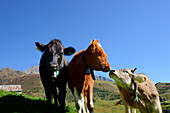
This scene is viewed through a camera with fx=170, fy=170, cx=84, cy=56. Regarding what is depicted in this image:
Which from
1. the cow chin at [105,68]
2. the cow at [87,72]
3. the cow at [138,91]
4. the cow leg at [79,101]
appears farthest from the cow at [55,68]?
the cow at [138,91]

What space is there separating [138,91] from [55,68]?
3240mm

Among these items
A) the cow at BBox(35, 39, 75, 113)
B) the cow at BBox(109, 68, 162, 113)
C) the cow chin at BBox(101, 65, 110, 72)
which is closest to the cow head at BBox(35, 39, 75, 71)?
the cow at BBox(35, 39, 75, 113)

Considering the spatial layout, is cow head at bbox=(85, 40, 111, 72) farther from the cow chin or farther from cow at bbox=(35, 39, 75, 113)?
cow at bbox=(35, 39, 75, 113)

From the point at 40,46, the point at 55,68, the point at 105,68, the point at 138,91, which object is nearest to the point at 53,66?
the point at 55,68

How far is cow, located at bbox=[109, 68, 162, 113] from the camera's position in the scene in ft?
20.2

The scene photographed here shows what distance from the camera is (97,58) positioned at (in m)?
5.88

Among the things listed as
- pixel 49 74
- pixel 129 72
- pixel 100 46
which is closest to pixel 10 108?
pixel 49 74

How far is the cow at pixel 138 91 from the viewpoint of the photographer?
6.15 meters

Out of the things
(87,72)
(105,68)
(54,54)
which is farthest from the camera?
(54,54)

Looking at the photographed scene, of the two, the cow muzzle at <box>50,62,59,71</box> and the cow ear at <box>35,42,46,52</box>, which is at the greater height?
the cow ear at <box>35,42,46,52</box>

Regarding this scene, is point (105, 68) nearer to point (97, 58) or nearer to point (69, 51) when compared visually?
point (97, 58)

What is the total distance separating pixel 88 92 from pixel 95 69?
0.93 m

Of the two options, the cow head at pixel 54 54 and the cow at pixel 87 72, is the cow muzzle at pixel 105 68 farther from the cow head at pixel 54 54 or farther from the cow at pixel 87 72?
the cow head at pixel 54 54

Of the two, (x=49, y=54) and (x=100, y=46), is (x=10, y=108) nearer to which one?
(x=49, y=54)
